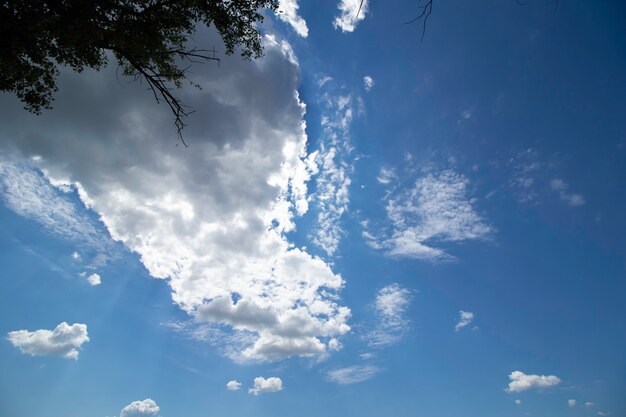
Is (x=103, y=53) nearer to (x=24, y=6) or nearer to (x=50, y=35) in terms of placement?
(x=50, y=35)

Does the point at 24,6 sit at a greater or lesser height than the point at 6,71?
greater

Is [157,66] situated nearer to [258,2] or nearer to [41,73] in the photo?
[41,73]

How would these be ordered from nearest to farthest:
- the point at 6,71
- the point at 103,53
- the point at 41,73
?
the point at 6,71 < the point at 41,73 < the point at 103,53

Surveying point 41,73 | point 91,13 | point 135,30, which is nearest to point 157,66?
point 135,30

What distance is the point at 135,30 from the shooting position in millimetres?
11578

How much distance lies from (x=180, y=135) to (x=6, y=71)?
6251 mm

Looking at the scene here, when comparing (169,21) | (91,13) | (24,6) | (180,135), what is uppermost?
(169,21)

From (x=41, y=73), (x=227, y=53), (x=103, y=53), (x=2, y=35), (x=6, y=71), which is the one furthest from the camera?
(x=227, y=53)

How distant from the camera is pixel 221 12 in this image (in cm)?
1241

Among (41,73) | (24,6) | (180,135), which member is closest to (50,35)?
(24,6)

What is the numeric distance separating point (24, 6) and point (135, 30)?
129 inches

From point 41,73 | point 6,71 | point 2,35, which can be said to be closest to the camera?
point 2,35

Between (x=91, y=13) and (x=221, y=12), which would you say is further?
(x=221, y=12)

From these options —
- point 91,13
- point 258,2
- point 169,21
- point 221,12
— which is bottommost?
point 91,13
